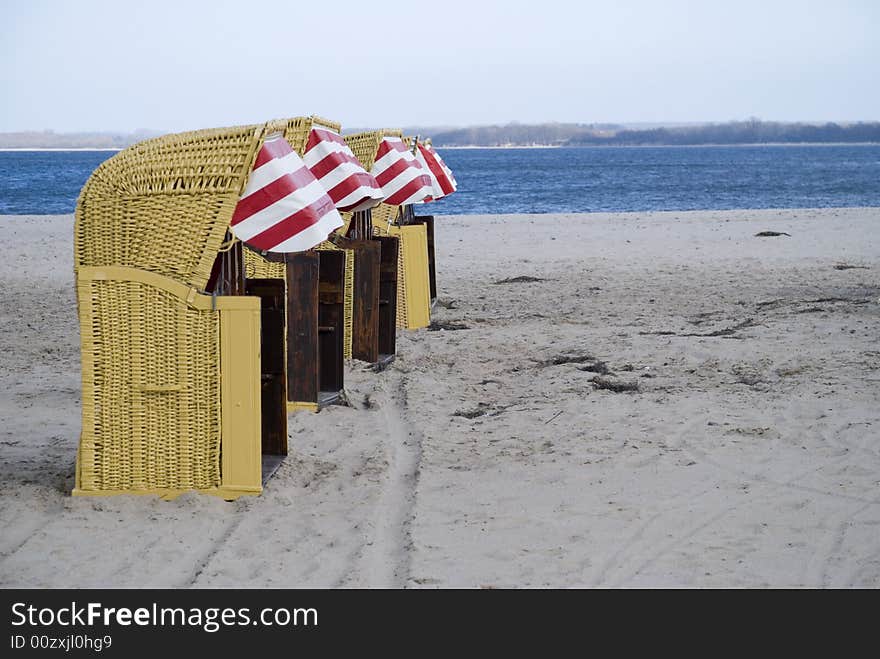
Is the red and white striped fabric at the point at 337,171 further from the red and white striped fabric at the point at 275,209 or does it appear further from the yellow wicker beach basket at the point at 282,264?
the red and white striped fabric at the point at 275,209

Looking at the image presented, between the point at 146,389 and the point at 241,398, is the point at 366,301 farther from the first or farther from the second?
the point at 146,389

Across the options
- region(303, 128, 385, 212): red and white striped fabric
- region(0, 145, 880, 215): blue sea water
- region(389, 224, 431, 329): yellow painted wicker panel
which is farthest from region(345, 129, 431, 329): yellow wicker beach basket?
region(0, 145, 880, 215): blue sea water

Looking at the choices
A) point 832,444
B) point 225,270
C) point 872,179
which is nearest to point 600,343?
point 832,444

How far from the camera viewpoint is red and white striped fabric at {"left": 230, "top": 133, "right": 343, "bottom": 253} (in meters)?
5.62

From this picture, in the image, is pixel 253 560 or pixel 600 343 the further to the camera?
pixel 600 343

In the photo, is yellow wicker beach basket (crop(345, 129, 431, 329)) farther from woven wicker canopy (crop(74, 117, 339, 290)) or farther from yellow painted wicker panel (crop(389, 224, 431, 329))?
woven wicker canopy (crop(74, 117, 339, 290))

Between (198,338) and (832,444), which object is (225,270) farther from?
(832,444)

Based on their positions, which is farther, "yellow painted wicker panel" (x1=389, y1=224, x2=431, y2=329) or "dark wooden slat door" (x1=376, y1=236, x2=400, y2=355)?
"yellow painted wicker panel" (x1=389, y1=224, x2=431, y2=329)

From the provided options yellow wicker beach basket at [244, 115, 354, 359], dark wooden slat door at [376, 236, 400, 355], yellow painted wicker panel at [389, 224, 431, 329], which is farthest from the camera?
yellow painted wicker panel at [389, 224, 431, 329]

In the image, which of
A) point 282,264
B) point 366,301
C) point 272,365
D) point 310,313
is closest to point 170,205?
point 272,365

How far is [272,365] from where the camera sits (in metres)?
6.40

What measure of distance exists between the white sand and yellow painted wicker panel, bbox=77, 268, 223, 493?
0.18m
